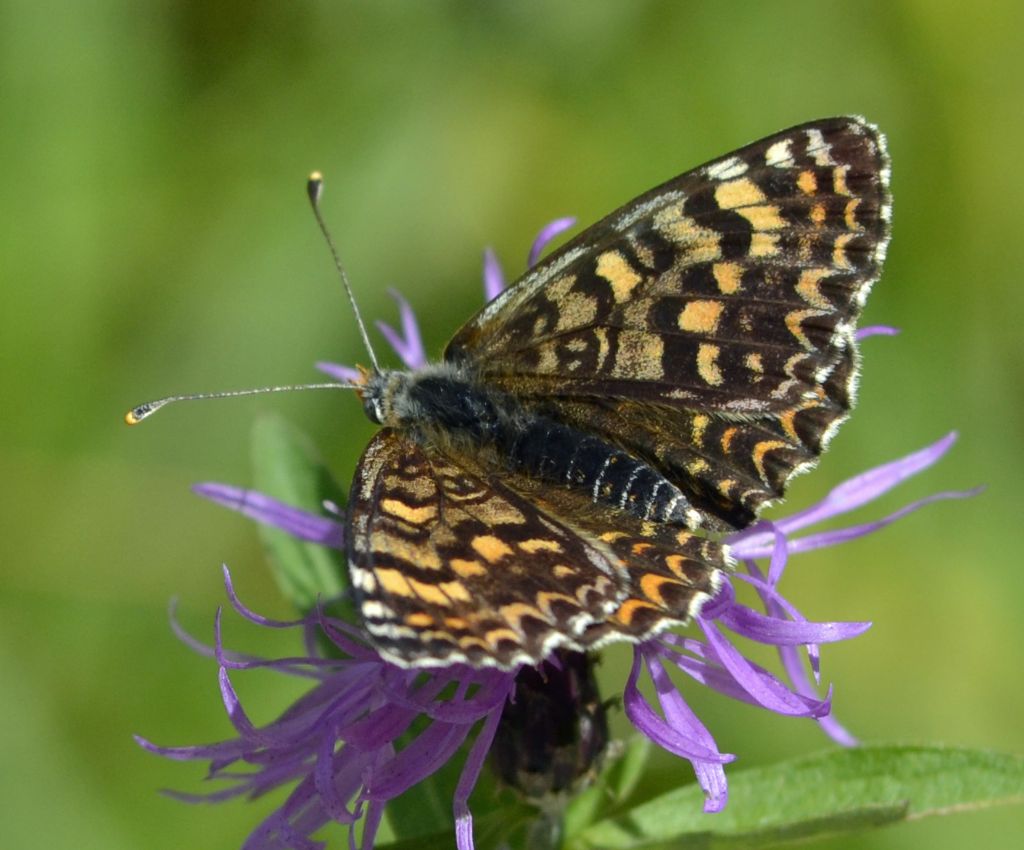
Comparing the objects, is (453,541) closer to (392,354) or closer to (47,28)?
(392,354)

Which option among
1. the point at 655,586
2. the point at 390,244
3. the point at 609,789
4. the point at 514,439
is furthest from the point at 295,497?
the point at 390,244

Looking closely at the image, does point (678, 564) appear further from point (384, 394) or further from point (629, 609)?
point (384, 394)

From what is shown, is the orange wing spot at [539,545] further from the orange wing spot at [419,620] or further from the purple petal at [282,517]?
the purple petal at [282,517]

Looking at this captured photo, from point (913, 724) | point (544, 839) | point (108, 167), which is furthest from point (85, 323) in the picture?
point (913, 724)

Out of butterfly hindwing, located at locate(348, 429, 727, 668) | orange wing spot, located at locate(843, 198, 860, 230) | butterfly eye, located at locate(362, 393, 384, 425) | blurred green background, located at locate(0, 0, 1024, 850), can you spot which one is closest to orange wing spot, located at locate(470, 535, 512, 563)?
butterfly hindwing, located at locate(348, 429, 727, 668)

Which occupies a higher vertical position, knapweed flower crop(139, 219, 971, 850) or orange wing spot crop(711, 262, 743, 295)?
orange wing spot crop(711, 262, 743, 295)

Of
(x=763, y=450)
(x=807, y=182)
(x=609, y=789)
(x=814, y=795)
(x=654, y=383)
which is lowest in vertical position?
(x=814, y=795)

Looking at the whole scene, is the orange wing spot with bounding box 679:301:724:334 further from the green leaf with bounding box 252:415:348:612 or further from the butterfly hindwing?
the green leaf with bounding box 252:415:348:612
